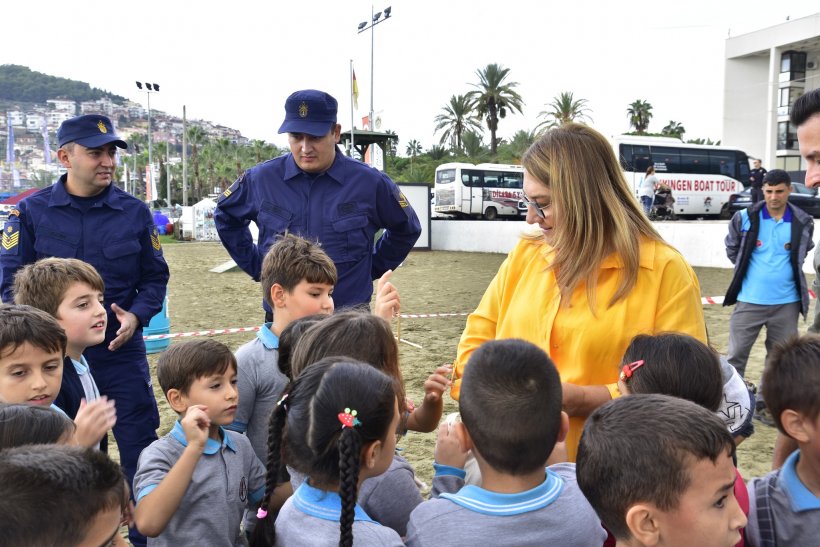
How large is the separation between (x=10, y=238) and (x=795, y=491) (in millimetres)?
3814

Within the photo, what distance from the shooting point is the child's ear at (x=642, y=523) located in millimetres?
1447

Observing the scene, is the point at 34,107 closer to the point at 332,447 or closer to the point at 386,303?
the point at 386,303

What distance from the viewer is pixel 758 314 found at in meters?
5.33

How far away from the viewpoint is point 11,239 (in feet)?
11.9

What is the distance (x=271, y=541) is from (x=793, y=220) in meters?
5.24

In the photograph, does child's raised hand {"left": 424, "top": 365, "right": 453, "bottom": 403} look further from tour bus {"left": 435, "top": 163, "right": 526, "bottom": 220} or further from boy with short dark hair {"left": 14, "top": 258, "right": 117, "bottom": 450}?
tour bus {"left": 435, "top": 163, "right": 526, "bottom": 220}

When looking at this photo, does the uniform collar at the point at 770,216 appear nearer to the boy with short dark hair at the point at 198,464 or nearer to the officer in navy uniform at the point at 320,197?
the officer in navy uniform at the point at 320,197

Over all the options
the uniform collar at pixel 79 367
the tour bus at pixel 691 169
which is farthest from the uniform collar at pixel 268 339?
the tour bus at pixel 691 169

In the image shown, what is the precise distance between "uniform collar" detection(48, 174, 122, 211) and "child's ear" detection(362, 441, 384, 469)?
8.90ft

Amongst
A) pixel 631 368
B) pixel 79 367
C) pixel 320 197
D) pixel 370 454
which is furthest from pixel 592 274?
pixel 79 367

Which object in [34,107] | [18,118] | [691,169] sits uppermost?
[34,107]

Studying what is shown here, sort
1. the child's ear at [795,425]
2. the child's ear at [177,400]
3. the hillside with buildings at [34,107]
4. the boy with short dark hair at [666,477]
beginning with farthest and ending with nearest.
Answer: the hillside with buildings at [34,107]
the child's ear at [177,400]
the child's ear at [795,425]
the boy with short dark hair at [666,477]

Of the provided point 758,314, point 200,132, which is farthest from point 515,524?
point 200,132

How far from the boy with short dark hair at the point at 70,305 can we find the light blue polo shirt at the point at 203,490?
0.82 m
